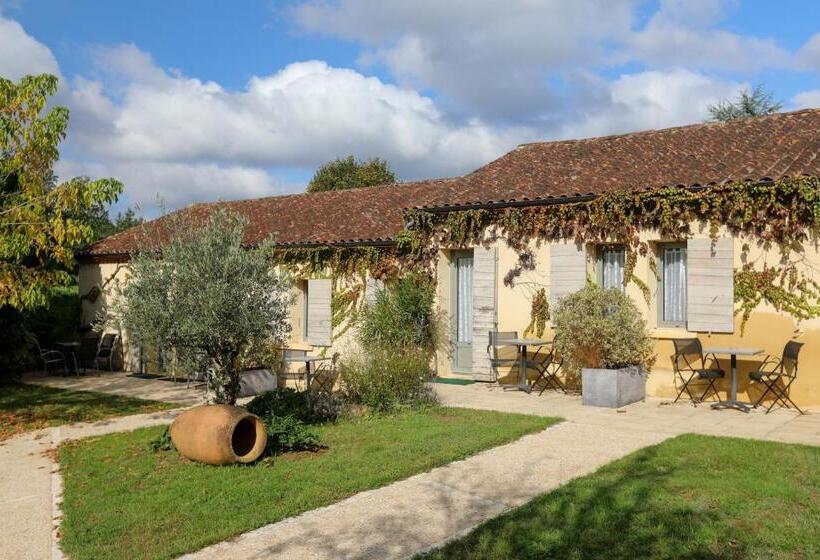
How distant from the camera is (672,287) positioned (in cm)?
1141

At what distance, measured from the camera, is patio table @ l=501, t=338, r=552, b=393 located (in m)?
11.4

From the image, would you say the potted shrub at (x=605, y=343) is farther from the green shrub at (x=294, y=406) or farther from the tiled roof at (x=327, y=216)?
the tiled roof at (x=327, y=216)

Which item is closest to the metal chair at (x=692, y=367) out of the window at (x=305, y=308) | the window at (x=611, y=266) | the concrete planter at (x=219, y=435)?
the window at (x=611, y=266)

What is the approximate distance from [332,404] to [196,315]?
2.49 m

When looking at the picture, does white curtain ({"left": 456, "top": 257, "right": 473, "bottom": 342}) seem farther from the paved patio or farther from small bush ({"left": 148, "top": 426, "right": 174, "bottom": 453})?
small bush ({"left": 148, "top": 426, "right": 174, "bottom": 453})

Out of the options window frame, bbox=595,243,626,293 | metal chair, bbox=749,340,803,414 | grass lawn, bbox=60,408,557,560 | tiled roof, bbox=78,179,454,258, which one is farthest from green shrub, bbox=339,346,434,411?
metal chair, bbox=749,340,803,414

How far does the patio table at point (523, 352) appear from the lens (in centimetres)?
1142

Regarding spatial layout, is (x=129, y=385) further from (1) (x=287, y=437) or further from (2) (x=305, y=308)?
(1) (x=287, y=437)

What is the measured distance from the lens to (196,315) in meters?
7.84

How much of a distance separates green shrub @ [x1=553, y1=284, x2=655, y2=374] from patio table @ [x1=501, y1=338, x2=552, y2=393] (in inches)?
21.9

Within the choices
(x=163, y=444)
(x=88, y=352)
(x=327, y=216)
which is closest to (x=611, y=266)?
(x=327, y=216)

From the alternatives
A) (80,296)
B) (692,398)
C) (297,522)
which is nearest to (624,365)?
(692,398)

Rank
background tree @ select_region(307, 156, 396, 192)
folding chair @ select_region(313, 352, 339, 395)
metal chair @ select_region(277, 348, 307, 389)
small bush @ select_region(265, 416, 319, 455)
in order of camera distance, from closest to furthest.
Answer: small bush @ select_region(265, 416, 319, 455)
metal chair @ select_region(277, 348, 307, 389)
folding chair @ select_region(313, 352, 339, 395)
background tree @ select_region(307, 156, 396, 192)

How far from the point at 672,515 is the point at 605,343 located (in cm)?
522
